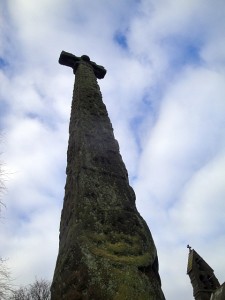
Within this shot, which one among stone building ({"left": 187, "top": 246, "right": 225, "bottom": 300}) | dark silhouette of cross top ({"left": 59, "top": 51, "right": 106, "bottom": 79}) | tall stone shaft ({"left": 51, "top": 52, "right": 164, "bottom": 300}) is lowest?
tall stone shaft ({"left": 51, "top": 52, "right": 164, "bottom": 300})

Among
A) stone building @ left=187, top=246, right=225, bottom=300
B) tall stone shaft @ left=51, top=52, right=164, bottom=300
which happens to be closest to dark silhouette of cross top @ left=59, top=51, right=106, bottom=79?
tall stone shaft @ left=51, top=52, right=164, bottom=300

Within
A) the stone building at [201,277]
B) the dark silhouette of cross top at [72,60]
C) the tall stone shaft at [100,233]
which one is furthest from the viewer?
the stone building at [201,277]

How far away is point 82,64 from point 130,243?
4.96 m

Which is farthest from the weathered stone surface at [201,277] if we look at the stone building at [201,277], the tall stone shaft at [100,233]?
the tall stone shaft at [100,233]

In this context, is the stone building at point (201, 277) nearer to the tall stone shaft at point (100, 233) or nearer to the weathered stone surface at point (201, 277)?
the weathered stone surface at point (201, 277)

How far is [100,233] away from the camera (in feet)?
9.81

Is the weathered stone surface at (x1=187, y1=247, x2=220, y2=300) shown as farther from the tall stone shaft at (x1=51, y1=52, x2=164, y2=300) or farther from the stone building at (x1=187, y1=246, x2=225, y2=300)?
the tall stone shaft at (x1=51, y1=52, x2=164, y2=300)

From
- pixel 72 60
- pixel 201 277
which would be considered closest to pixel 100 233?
pixel 72 60

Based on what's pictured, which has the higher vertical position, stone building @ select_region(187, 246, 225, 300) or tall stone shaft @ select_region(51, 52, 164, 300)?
stone building @ select_region(187, 246, 225, 300)

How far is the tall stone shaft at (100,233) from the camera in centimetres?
253

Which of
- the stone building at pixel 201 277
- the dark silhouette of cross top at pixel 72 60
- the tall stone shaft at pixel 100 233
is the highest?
the dark silhouette of cross top at pixel 72 60

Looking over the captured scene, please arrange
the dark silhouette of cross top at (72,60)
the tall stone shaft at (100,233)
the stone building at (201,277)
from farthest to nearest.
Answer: the stone building at (201,277), the dark silhouette of cross top at (72,60), the tall stone shaft at (100,233)

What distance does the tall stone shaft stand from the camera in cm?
253

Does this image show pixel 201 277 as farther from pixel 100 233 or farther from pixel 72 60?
pixel 100 233
